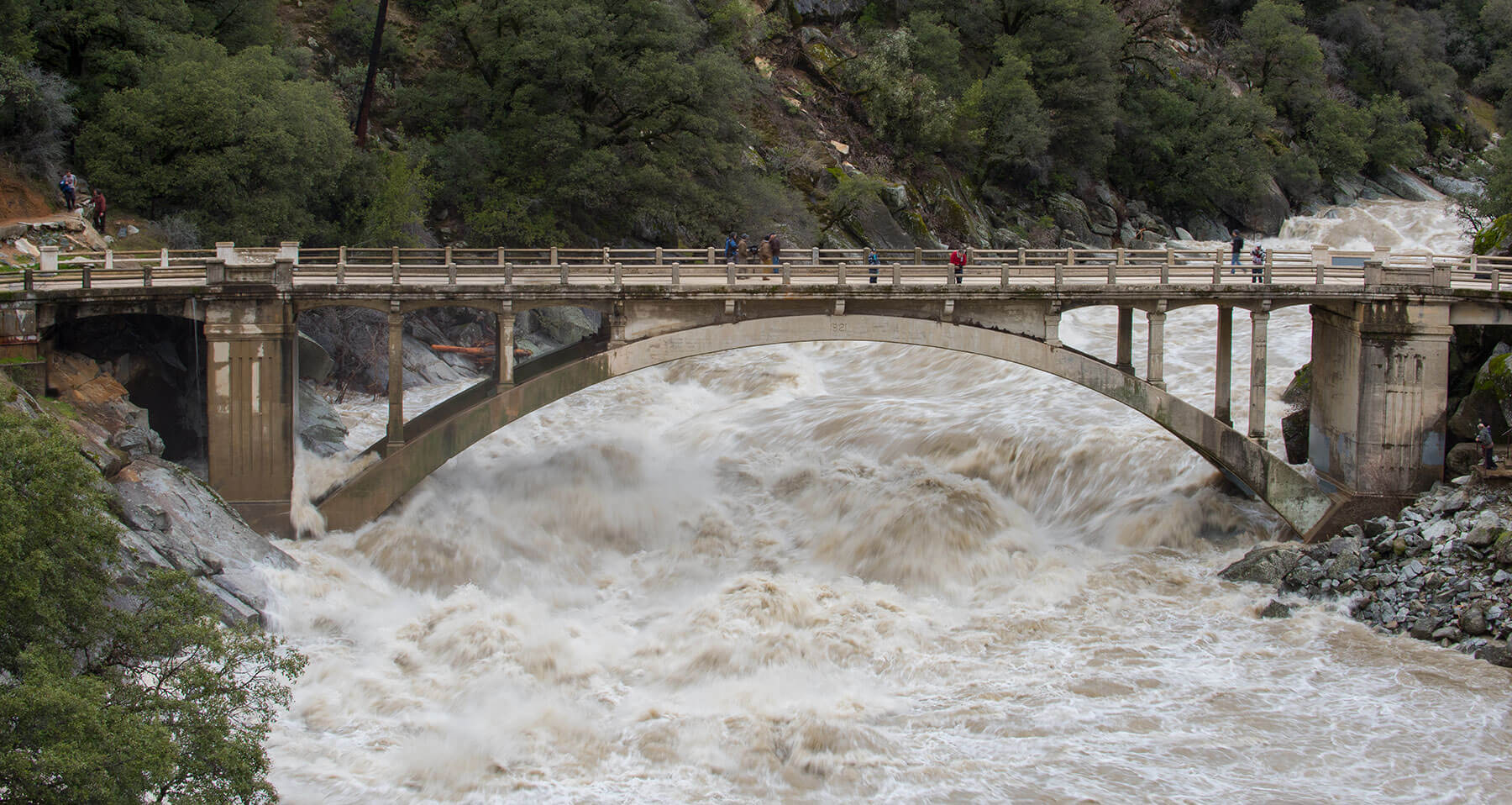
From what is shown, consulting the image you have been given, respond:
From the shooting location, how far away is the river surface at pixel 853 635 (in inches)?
941

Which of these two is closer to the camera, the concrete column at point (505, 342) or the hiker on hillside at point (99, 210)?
the concrete column at point (505, 342)

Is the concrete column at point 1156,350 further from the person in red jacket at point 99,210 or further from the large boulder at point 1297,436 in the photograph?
the person in red jacket at point 99,210

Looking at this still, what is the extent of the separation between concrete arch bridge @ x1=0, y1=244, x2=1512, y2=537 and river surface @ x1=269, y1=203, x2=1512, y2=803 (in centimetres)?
226

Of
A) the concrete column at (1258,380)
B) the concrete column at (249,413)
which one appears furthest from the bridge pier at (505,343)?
the concrete column at (1258,380)

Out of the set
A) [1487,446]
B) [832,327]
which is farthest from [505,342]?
[1487,446]

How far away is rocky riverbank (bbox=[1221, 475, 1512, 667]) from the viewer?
1141 inches

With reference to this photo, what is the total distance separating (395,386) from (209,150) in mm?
15694

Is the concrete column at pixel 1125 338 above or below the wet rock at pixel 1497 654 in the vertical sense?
above

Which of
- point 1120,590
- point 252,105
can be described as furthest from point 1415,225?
point 252,105

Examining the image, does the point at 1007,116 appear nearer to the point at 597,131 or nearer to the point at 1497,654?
the point at 597,131

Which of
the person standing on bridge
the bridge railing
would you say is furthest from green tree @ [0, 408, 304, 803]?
the person standing on bridge

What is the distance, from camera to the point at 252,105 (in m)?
45.4

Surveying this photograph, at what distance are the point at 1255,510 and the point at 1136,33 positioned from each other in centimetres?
5526

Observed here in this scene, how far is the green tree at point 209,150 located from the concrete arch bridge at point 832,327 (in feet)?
28.6
